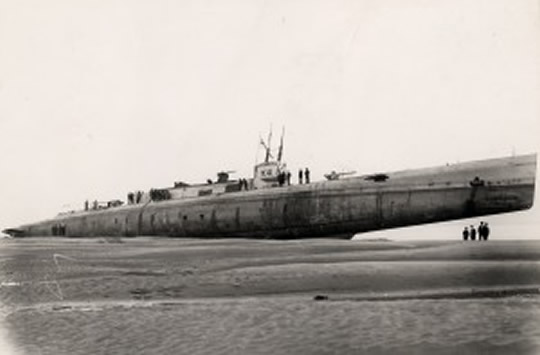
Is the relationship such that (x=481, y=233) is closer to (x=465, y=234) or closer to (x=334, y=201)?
(x=465, y=234)

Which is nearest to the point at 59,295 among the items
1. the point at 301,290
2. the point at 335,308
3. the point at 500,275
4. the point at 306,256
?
the point at 301,290

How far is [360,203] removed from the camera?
22.8 metres

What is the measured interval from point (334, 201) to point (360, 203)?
0.94 m

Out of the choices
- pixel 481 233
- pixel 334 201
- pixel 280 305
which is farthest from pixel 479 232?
pixel 280 305

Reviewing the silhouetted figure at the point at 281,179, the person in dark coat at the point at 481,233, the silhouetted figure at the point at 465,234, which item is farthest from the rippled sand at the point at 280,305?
the silhouetted figure at the point at 281,179

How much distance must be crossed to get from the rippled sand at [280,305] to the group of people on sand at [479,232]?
5.14 meters

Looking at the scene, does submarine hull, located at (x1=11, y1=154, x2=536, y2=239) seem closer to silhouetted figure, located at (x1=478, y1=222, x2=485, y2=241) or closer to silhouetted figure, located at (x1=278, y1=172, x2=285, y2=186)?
silhouetted figure, located at (x1=478, y1=222, x2=485, y2=241)

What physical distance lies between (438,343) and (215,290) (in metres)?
4.38

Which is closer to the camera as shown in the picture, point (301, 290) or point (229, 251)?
point (301, 290)

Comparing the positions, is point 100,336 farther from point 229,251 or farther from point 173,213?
point 173,213

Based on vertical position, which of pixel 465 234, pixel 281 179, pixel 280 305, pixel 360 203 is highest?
pixel 281 179

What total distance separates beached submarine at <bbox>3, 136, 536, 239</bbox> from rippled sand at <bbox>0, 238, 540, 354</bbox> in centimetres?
557

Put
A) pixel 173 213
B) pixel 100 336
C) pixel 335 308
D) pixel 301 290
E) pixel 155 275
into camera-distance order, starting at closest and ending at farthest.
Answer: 1. pixel 100 336
2. pixel 335 308
3. pixel 301 290
4. pixel 155 275
5. pixel 173 213

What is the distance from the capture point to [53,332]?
8.95 metres
